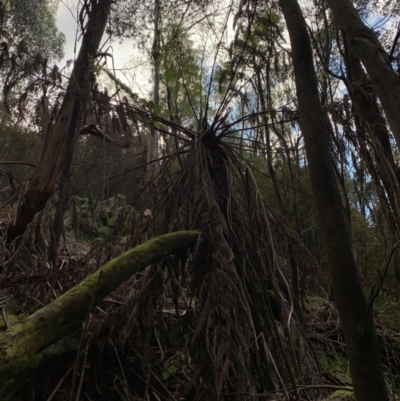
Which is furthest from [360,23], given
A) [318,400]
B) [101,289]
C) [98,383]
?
[98,383]

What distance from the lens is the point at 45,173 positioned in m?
4.55

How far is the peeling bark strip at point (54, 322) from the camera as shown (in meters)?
1.85

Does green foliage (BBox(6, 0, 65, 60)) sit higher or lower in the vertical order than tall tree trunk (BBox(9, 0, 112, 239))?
higher

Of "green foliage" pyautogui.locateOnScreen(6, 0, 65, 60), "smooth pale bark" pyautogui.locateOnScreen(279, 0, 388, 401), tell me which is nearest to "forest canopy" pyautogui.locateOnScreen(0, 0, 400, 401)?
"smooth pale bark" pyautogui.locateOnScreen(279, 0, 388, 401)

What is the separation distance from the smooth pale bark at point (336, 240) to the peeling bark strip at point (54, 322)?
3.56 feet

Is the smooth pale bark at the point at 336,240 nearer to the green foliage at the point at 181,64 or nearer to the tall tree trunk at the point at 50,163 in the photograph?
the green foliage at the point at 181,64

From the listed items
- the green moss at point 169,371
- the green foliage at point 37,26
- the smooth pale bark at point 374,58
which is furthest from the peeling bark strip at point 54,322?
the green foliage at point 37,26

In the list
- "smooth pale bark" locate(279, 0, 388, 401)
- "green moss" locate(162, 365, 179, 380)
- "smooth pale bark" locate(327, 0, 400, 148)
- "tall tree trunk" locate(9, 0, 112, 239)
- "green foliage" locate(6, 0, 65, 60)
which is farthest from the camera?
"green foliage" locate(6, 0, 65, 60)

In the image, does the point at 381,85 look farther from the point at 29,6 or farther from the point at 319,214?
the point at 29,6

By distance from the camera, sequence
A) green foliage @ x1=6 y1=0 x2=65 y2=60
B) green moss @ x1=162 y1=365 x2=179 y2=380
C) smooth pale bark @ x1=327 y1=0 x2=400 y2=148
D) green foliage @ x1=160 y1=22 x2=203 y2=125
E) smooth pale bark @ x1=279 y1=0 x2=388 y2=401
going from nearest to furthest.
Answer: smooth pale bark @ x1=279 y1=0 x2=388 y2=401 < smooth pale bark @ x1=327 y1=0 x2=400 y2=148 < green moss @ x1=162 y1=365 x2=179 y2=380 < green foliage @ x1=160 y1=22 x2=203 y2=125 < green foliage @ x1=6 y1=0 x2=65 y2=60

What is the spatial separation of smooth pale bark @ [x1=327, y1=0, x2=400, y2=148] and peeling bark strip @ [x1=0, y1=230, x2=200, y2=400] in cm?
152

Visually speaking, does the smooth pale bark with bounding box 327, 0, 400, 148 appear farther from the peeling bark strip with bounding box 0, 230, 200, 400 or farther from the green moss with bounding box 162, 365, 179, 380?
the green moss with bounding box 162, 365, 179, 380

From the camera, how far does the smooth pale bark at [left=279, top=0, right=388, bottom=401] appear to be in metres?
1.66

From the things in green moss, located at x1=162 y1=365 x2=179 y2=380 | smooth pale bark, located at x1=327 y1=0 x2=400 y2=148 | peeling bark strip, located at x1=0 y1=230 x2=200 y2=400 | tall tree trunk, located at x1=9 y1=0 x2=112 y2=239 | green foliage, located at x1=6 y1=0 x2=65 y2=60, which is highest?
green foliage, located at x1=6 y1=0 x2=65 y2=60
